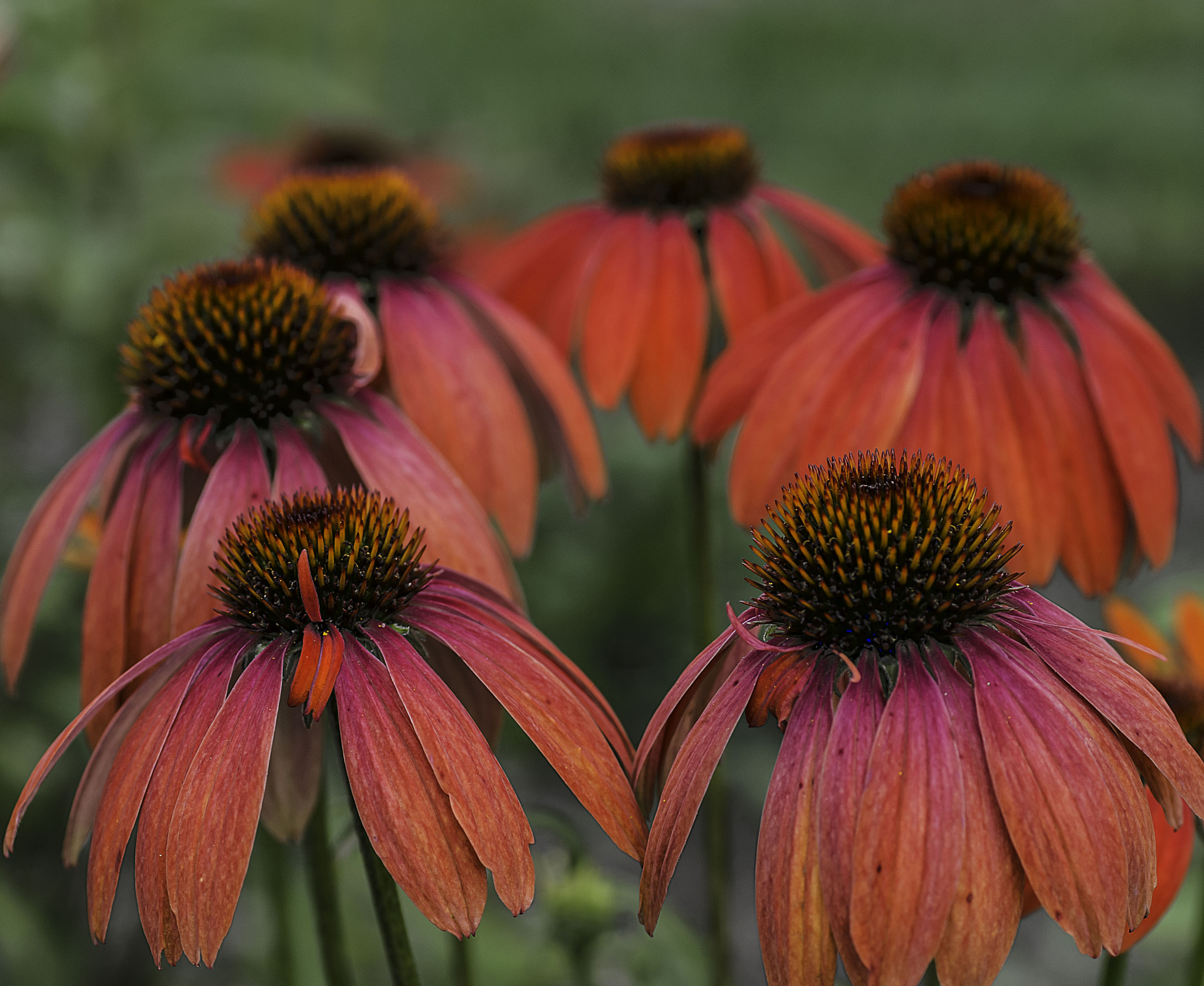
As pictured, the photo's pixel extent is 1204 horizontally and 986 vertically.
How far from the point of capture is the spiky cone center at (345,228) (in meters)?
1.21

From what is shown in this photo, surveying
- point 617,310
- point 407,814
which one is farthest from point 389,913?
point 617,310

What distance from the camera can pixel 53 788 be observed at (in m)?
1.77

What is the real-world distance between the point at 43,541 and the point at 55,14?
4.91ft

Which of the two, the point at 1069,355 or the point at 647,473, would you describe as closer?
the point at 1069,355

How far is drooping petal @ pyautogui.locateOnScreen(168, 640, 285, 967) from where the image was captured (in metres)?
0.63

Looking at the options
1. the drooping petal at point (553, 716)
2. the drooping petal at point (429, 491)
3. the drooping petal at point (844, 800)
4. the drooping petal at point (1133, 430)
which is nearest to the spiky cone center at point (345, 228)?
the drooping petal at point (429, 491)

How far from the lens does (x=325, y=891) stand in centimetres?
90

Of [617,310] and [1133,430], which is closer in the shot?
[1133,430]

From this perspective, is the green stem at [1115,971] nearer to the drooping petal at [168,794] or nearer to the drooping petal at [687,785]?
the drooping petal at [687,785]

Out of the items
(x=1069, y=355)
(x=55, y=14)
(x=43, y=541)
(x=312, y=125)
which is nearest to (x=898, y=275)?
(x=1069, y=355)

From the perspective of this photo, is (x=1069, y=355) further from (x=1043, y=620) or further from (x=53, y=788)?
(x=53, y=788)

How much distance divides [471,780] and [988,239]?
2.43 feet

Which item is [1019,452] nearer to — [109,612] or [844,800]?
[844,800]

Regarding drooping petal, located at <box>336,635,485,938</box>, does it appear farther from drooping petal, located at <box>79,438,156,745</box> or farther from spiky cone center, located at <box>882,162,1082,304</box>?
spiky cone center, located at <box>882,162,1082,304</box>
